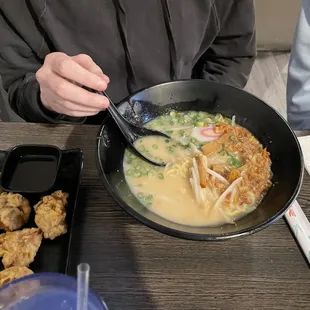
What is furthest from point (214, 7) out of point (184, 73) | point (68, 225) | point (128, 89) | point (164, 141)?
point (68, 225)

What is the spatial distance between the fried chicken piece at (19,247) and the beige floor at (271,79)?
203 centimetres

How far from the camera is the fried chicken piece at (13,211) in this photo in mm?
944

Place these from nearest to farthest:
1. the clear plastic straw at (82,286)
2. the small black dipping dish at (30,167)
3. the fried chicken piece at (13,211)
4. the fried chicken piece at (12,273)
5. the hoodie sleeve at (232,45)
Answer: the clear plastic straw at (82,286), the fried chicken piece at (12,273), the fried chicken piece at (13,211), the small black dipping dish at (30,167), the hoodie sleeve at (232,45)

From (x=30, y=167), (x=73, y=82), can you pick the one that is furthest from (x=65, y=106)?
(x=30, y=167)

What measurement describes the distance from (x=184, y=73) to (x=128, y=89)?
0.67ft

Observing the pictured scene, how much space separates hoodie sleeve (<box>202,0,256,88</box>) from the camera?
1446 millimetres

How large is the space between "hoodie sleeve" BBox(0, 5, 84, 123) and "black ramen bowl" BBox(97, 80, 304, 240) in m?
0.25

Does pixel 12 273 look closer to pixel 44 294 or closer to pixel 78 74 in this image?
pixel 44 294

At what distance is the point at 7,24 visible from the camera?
1.30 meters

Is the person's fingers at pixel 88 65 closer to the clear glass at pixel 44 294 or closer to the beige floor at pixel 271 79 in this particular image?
the clear glass at pixel 44 294

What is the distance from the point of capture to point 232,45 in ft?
5.09

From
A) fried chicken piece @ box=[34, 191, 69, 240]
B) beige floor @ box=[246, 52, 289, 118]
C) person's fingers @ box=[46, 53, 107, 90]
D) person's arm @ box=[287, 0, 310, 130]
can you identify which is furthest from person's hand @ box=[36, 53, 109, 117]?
beige floor @ box=[246, 52, 289, 118]

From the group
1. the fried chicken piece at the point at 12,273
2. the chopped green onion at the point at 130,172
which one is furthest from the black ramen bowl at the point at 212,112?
the fried chicken piece at the point at 12,273

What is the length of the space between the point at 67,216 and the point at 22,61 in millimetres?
629
